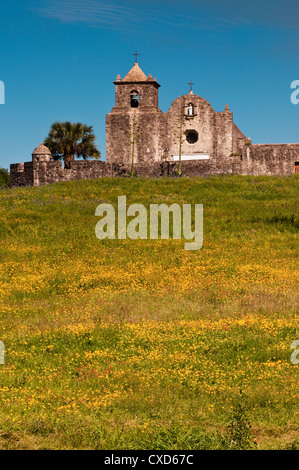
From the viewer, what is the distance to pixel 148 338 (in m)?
12.3

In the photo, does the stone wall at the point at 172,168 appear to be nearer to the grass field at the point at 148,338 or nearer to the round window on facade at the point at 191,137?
the round window on facade at the point at 191,137

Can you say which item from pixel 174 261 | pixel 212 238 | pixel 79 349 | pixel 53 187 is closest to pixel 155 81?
pixel 53 187

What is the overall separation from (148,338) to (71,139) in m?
47.0

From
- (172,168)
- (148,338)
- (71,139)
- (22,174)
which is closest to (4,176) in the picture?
(71,139)

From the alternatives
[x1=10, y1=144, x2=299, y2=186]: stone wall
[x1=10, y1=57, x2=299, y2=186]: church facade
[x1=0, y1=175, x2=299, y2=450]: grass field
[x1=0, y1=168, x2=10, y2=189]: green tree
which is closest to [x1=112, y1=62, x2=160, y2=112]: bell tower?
[x1=10, y1=57, x2=299, y2=186]: church facade

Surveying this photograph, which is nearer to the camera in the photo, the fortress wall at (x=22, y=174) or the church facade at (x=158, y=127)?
the fortress wall at (x=22, y=174)

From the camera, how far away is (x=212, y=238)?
25031 millimetres

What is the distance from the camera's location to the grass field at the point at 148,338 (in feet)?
26.1

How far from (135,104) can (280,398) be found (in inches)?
2032

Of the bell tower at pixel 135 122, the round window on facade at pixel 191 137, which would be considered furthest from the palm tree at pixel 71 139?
the round window on facade at pixel 191 137

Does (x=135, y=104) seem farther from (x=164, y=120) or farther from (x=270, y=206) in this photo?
(x=270, y=206)

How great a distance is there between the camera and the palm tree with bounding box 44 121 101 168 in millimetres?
56625

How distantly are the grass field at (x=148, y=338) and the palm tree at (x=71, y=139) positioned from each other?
1207 inches

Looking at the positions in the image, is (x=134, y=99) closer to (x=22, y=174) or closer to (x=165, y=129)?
(x=165, y=129)
